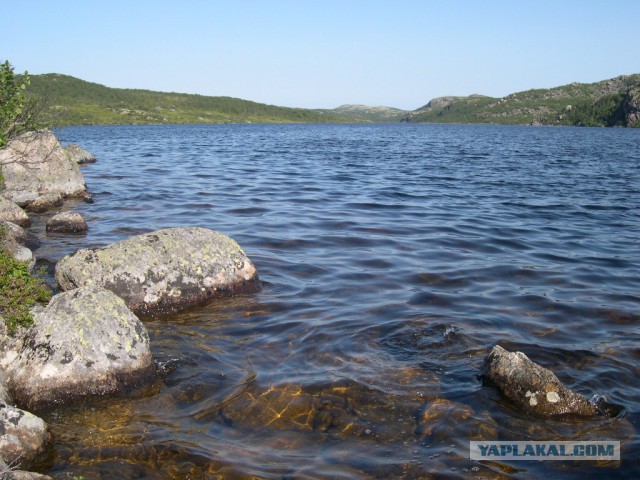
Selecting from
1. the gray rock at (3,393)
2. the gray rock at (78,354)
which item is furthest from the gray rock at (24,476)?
the gray rock at (78,354)

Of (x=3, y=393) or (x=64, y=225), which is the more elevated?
(x=64, y=225)

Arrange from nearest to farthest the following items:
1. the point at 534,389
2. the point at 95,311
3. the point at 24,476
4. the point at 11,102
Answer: the point at 24,476, the point at 534,389, the point at 95,311, the point at 11,102

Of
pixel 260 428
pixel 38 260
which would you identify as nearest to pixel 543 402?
pixel 260 428

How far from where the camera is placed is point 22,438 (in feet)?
19.6

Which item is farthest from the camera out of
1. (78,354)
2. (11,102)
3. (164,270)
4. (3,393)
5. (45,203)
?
(45,203)

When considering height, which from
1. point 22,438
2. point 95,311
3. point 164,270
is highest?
point 95,311

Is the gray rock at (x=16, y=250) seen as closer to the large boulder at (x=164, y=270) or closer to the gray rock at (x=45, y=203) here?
the large boulder at (x=164, y=270)

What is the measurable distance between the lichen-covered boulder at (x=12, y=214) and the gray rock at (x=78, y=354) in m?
11.1

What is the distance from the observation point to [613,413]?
24.0ft

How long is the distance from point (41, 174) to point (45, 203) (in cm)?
164

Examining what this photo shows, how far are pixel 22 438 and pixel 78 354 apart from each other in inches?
67.6

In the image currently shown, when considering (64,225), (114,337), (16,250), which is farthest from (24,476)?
(64,225)

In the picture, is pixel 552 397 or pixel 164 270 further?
pixel 164 270

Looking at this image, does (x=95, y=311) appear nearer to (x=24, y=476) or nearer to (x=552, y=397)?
(x=24, y=476)
